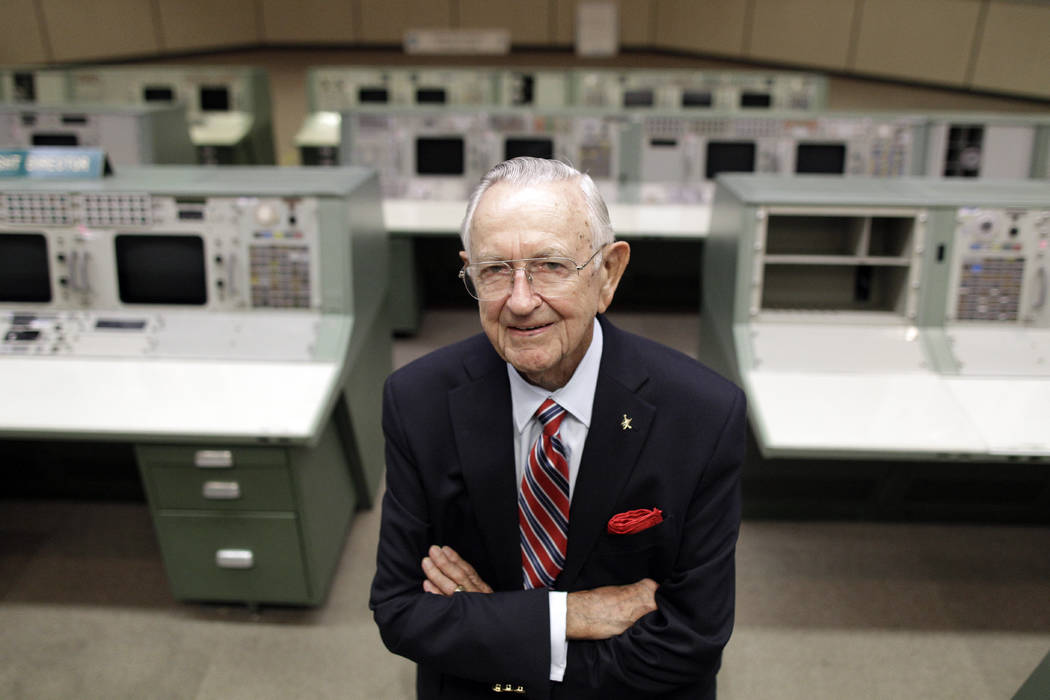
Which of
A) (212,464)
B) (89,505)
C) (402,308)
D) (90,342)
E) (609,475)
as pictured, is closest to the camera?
(609,475)

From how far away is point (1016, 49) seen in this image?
5191 mm

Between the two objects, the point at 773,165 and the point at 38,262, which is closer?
the point at 38,262

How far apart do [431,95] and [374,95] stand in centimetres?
47

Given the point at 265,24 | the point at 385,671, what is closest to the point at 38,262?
the point at 385,671

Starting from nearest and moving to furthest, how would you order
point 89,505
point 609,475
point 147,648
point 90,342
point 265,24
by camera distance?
point 609,475 → point 147,648 → point 90,342 → point 89,505 → point 265,24

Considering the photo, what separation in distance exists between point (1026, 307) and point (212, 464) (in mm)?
2364

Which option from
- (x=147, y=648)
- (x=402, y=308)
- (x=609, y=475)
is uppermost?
(x=609, y=475)

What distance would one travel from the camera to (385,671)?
1990 mm

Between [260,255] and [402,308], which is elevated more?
[260,255]

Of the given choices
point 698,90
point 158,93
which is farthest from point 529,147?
point 158,93

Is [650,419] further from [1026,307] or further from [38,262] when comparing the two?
[38,262]

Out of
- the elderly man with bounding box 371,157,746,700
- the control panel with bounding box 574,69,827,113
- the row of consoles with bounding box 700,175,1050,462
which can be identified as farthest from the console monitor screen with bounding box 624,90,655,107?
the elderly man with bounding box 371,157,746,700

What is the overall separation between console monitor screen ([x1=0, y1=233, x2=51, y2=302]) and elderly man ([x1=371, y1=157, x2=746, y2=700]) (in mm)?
1695

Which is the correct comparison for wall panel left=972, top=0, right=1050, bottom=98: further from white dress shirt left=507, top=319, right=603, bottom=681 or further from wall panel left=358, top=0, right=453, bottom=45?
white dress shirt left=507, top=319, right=603, bottom=681
